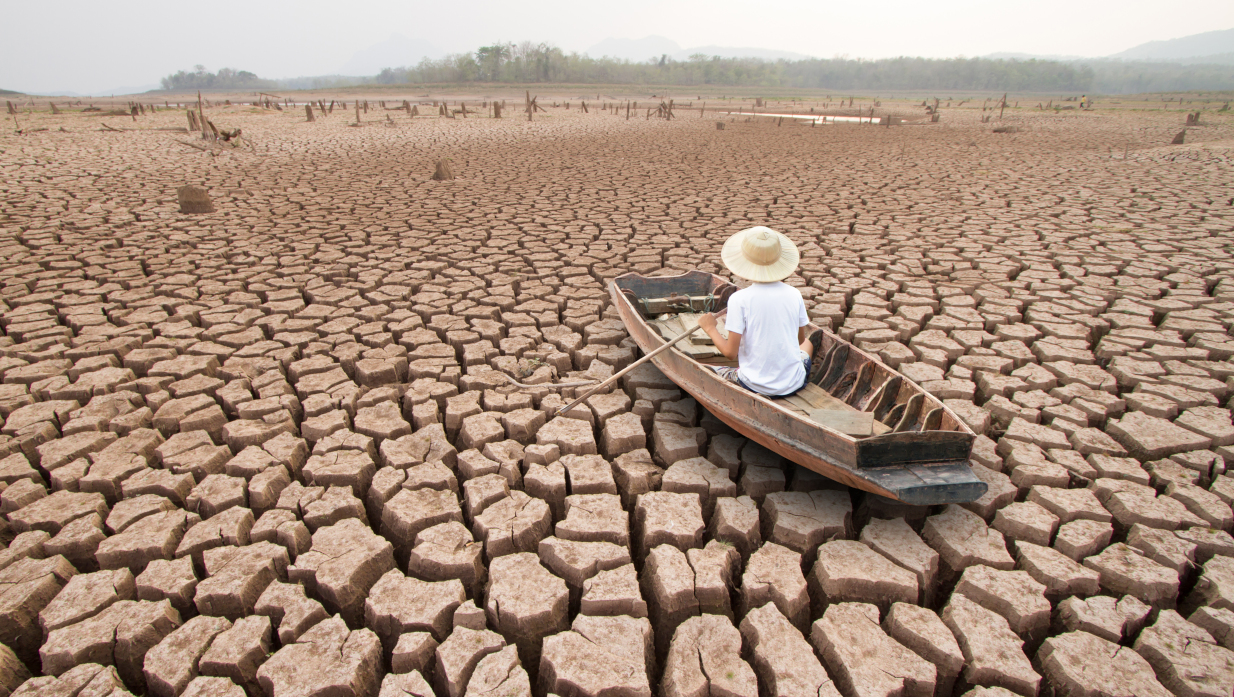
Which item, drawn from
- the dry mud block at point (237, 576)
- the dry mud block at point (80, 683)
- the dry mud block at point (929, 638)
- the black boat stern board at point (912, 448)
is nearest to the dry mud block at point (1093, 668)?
the dry mud block at point (929, 638)

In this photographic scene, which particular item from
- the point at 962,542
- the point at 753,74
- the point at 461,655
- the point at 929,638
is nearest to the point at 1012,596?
the point at 962,542

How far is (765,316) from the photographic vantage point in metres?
2.83

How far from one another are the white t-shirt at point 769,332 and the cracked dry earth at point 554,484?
368 millimetres

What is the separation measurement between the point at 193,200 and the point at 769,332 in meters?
7.26

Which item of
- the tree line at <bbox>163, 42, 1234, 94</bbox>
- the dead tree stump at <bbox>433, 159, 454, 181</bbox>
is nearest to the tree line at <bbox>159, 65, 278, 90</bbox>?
the tree line at <bbox>163, 42, 1234, 94</bbox>

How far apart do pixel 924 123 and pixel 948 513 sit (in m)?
21.7

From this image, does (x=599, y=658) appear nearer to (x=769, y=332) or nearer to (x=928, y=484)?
(x=928, y=484)

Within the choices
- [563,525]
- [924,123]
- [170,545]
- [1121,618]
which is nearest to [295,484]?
[170,545]

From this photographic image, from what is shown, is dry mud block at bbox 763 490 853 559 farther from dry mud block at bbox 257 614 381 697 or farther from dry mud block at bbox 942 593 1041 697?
dry mud block at bbox 257 614 381 697

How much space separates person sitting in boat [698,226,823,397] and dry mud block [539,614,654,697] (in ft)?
4.61

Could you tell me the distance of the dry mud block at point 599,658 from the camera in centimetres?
177

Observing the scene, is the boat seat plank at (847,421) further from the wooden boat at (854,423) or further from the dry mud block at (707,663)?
the dry mud block at (707,663)

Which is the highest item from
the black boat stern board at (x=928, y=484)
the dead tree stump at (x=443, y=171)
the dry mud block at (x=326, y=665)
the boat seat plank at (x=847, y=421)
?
the dead tree stump at (x=443, y=171)

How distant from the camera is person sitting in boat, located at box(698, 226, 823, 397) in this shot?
9.22 feet
